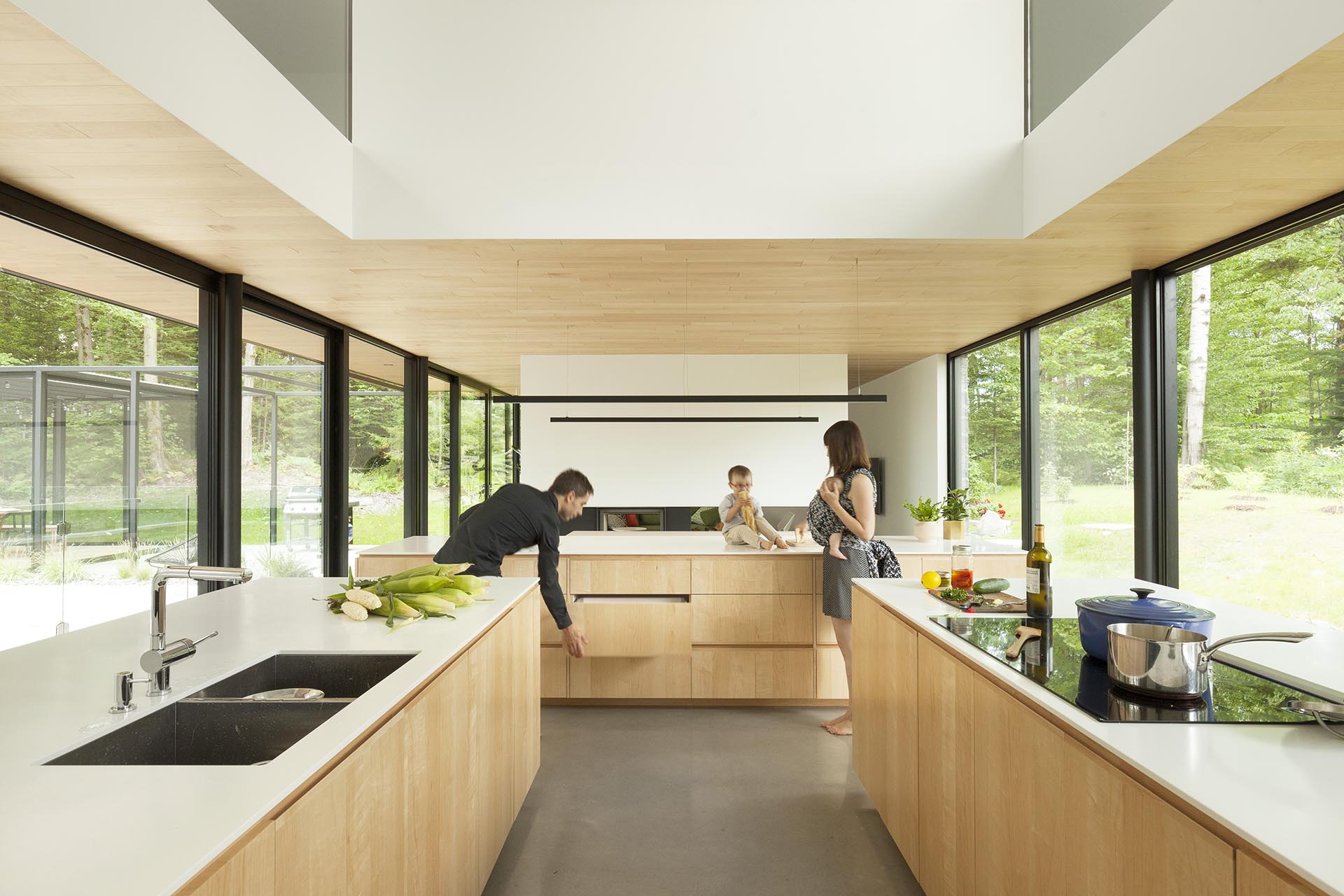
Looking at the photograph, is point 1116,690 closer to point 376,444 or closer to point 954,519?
point 954,519

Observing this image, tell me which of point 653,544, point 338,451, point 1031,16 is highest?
point 1031,16

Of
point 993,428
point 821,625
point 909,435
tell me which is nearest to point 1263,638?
point 821,625

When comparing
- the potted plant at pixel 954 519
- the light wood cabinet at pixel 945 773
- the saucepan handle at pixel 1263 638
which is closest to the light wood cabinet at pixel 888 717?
the light wood cabinet at pixel 945 773

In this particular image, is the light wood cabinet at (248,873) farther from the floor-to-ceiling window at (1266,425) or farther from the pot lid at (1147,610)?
the floor-to-ceiling window at (1266,425)

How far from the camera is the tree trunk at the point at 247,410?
385 centimetres

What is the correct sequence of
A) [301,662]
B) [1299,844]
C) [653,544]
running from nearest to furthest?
[1299,844]
[301,662]
[653,544]

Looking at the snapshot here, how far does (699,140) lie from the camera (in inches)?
123

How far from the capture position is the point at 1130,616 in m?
1.68

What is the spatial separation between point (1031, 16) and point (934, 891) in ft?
10.5

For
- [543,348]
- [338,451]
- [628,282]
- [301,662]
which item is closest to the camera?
[301,662]

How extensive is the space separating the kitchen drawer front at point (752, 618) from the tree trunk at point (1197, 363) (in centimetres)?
197

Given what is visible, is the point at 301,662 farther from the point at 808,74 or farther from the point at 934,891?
the point at 808,74

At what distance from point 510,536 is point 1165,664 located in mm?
2416

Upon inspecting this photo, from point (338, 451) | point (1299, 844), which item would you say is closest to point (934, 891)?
point (1299, 844)
